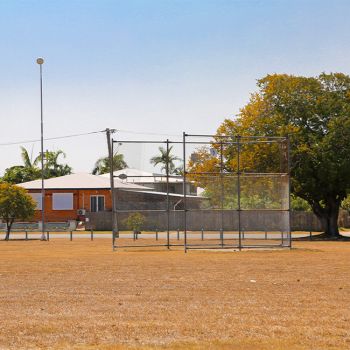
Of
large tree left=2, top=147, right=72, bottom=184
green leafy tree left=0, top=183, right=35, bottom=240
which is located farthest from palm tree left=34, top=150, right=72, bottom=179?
green leafy tree left=0, top=183, right=35, bottom=240

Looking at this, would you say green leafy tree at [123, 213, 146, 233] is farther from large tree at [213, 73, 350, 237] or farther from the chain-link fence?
→ large tree at [213, 73, 350, 237]

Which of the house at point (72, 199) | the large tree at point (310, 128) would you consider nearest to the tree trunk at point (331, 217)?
the large tree at point (310, 128)

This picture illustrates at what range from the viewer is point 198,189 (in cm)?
3906

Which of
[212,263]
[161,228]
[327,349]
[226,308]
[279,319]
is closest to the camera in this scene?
[327,349]

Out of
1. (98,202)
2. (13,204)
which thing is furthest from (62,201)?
(13,204)

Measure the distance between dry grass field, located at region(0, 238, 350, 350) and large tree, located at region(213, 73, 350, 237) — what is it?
28908mm

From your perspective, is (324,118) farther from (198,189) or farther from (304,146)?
(198,189)

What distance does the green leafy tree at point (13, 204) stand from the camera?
59.4 meters

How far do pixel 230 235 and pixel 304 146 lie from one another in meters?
17.3

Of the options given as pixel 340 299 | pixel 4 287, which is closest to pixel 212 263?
pixel 4 287

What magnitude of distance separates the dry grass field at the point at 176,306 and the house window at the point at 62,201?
5520 cm

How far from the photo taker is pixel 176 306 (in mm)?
14891

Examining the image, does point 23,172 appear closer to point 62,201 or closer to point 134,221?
point 62,201

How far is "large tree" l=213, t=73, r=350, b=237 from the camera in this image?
2165 inches
